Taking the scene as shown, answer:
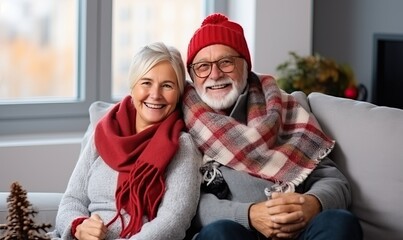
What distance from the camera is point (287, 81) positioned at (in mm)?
4066

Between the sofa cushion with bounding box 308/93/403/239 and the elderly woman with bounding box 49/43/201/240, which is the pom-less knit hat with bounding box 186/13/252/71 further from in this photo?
the sofa cushion with bounding box 308/93/403/239

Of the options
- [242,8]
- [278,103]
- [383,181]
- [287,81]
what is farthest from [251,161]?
[242,8]

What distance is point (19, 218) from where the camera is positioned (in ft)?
5.92

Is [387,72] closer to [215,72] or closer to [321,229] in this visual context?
[215,72]

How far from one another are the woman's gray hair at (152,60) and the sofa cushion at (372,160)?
1.69 feet

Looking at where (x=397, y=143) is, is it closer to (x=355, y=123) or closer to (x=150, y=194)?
(x=355, y=123)

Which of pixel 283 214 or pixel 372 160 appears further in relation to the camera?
pixel 372 160

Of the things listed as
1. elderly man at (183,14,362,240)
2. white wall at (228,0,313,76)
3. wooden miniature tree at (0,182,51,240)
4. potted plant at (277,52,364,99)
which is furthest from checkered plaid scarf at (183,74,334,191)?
white wall at (228,0,313,76)

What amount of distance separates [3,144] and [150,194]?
51.7 inches

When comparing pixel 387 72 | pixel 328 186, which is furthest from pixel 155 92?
pixel 387 72

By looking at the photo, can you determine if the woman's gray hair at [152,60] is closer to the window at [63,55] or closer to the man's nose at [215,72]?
the man's nose at [215,72]

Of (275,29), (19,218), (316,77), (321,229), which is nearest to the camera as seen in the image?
(19,218)

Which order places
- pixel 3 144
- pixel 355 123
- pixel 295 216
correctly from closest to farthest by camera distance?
pixel 295 216 < pixel 355 123 < pixel 3 144

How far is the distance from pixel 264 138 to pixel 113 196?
1.59 ft
